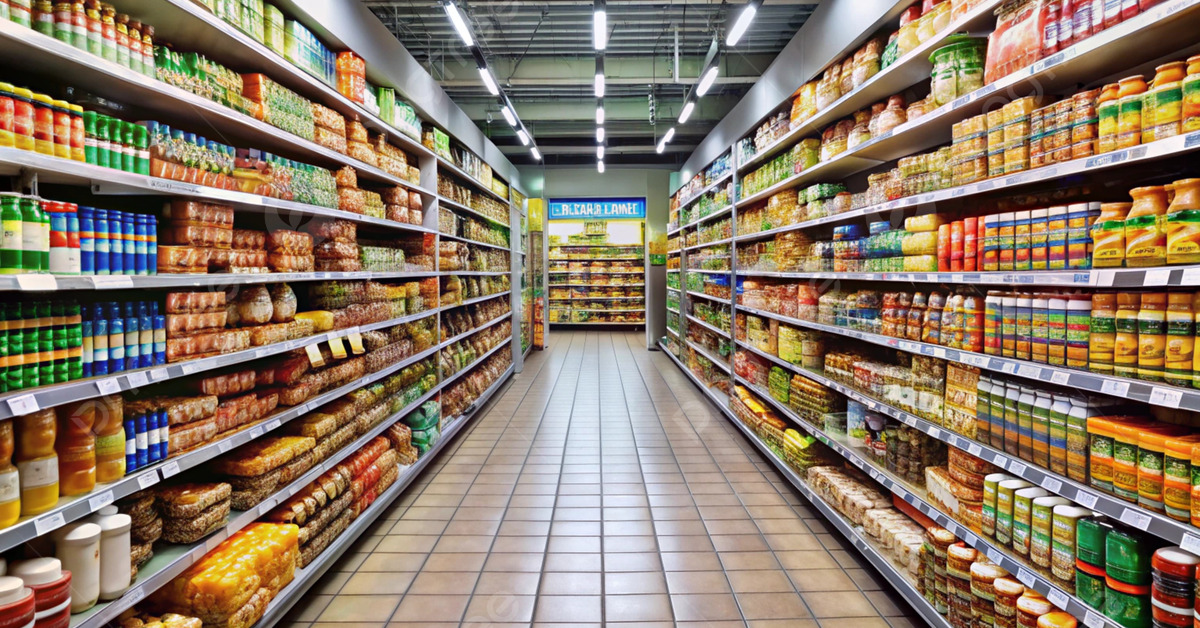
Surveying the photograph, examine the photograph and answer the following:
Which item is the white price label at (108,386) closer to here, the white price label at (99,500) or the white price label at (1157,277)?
the white price label at (99,500)

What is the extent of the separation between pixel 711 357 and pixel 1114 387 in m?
5.81

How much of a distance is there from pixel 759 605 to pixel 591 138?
1274 centimetres

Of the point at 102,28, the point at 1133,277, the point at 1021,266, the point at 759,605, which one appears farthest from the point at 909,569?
the point at 102,28

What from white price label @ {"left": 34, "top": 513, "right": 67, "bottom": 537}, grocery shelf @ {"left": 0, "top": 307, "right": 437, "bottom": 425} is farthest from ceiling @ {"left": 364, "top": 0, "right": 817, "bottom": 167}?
white price label @ {"left": 34, "top": 513, "right": 67, "bottom": 537}

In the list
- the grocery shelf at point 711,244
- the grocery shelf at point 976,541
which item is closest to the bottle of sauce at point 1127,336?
the grocery shelf at point 976,541

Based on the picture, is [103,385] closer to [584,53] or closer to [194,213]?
[194,213]

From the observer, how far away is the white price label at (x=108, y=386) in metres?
1.93

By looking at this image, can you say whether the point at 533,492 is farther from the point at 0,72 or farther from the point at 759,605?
the point at 0,72

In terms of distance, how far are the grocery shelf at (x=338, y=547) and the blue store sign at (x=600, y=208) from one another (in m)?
10.5

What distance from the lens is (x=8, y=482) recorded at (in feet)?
5.53

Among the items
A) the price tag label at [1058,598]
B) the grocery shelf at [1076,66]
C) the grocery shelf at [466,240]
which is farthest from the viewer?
the grocery shelf at [466,240]

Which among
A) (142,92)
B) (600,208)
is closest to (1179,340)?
(142,92)

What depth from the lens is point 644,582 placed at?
10.6ft

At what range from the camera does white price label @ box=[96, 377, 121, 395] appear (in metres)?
1.93
